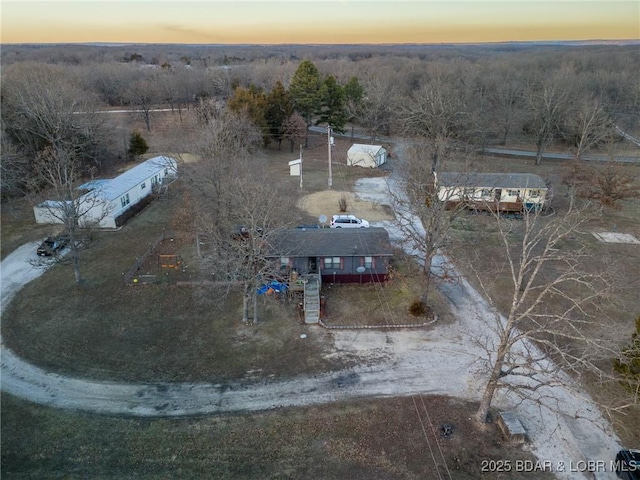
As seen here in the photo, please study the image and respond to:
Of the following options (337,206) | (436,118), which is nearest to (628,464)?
(337,206)

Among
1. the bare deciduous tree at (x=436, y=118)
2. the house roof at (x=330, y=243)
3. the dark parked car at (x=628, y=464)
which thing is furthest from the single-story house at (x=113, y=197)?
the dark parked car at (x=628, y=464)

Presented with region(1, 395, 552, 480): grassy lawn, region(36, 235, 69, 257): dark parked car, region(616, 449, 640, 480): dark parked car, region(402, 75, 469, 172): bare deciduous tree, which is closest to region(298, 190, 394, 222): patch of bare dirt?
region(402, 75, 469, 172): bare deciduous tree

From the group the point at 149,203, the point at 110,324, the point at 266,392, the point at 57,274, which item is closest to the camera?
the point at 266,392

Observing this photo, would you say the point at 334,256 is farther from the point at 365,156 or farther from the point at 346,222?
the point at 365,156

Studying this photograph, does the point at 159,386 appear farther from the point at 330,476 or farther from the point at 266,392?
the point at 330,476

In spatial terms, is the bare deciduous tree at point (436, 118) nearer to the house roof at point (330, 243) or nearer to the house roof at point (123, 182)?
the house roof at point (330, 243)

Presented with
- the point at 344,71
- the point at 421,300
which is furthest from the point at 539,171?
the point at 344,71
